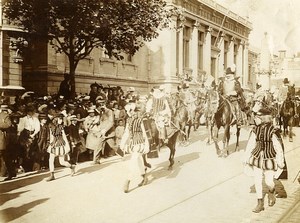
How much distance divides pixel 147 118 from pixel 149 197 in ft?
3.81

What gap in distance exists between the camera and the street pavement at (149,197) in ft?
12.3

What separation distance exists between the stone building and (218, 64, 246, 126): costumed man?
0.17m

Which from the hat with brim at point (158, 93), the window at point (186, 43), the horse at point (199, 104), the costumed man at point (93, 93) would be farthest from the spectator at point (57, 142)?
the window at point (186, 43)

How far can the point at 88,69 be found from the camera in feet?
32.4

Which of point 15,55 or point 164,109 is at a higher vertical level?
point 15,55

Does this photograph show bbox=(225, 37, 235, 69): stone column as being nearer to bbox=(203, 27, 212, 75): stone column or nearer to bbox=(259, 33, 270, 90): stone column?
bbox=(203, 27, 212, 75): stone column

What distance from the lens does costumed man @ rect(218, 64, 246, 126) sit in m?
6.66

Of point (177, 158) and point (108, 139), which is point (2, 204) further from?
point (177, 158)

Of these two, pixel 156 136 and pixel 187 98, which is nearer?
pixel 156 136

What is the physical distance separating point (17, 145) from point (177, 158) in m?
2.44

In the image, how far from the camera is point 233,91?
272 inches

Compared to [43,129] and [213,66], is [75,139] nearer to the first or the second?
[43,129]

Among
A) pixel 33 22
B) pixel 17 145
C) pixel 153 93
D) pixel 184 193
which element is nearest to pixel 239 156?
pixel 153 93

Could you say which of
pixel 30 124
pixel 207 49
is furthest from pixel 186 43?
pixel 30 124
